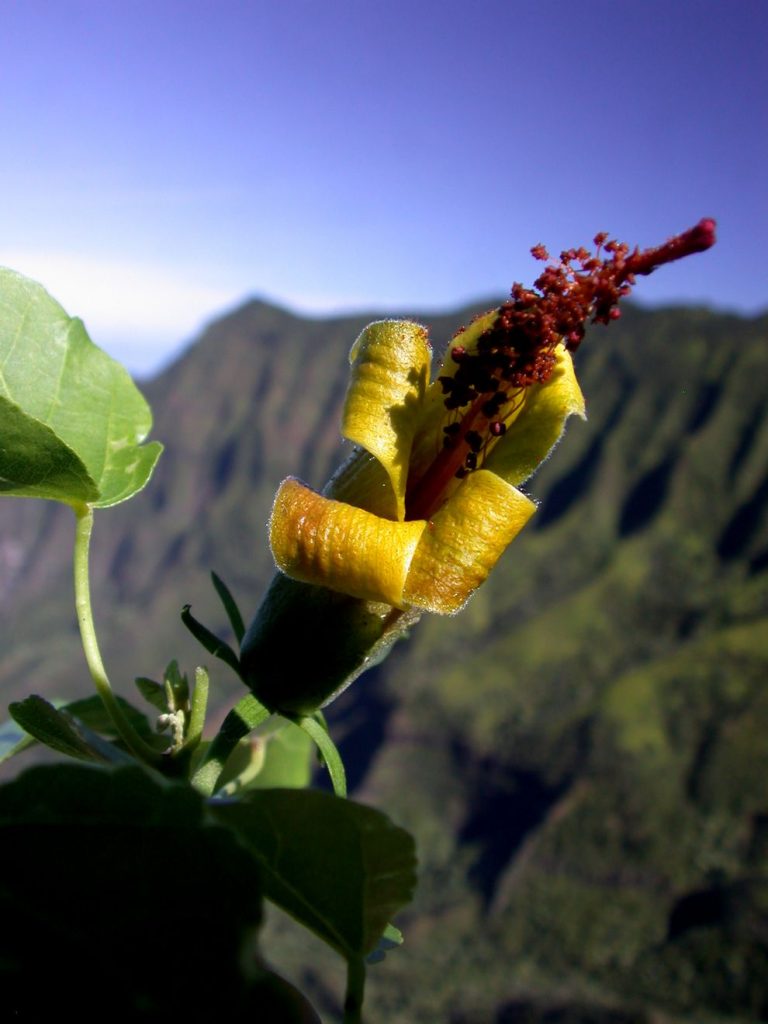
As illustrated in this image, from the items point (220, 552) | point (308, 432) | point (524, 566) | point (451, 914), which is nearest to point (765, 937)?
point (451, 914)

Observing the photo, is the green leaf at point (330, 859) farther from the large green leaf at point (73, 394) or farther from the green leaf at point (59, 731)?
the large green leaf at point (73, 394)

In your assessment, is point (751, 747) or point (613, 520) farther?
point (613, 520)

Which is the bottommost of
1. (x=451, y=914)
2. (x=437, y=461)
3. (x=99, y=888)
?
(x=451, y=914)

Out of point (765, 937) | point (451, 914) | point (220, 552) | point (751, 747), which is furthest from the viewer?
point (220, 552)

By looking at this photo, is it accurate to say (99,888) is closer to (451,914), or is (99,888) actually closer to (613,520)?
(451,914)

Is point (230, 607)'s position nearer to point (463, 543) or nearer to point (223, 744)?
point (223, 744)

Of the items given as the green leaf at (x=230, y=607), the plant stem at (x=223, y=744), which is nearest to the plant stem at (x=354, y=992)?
the plant stem at (x=223, y=744)

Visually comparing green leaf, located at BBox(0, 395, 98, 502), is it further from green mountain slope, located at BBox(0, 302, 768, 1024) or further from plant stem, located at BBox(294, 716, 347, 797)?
green mountain slope, located at BBox(0, 302, 768, 1024)
